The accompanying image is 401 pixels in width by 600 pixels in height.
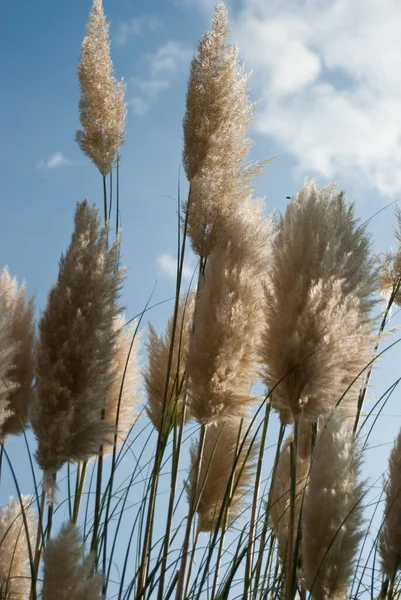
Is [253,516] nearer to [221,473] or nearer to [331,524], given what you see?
[221,473]

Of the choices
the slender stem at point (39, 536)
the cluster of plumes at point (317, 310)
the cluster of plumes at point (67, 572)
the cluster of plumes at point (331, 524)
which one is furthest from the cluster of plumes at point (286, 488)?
the cluster of plumes at point (67, 572)

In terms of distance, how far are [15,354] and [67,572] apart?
117 cm

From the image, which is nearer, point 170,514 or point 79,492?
point 170,514

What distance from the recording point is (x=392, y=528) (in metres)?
2.88

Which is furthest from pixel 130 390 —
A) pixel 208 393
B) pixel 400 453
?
pixel 400 453

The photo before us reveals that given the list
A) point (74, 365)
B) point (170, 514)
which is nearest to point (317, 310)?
point (74, 365)

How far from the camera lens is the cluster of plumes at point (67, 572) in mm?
2213

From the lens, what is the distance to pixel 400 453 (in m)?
2.96

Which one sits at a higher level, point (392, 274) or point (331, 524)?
point (392, 274)

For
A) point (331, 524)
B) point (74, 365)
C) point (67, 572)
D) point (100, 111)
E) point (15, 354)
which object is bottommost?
point (67, 572)

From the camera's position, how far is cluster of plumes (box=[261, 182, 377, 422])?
2.94 meters

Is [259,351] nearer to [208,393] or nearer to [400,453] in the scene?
[208,393]

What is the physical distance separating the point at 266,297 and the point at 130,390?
96 centimetres

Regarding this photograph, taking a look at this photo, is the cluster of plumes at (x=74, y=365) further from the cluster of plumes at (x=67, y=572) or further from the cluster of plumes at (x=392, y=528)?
the cluster of plumes at (x=392, y=528)
